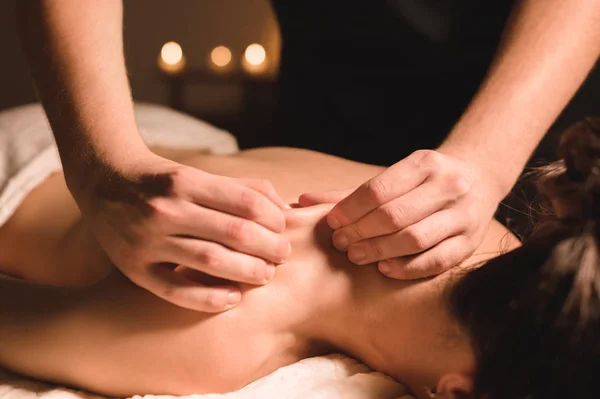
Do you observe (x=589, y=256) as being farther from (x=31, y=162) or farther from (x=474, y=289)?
(x=31, y=162)

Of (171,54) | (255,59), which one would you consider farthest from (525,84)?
(171,54)

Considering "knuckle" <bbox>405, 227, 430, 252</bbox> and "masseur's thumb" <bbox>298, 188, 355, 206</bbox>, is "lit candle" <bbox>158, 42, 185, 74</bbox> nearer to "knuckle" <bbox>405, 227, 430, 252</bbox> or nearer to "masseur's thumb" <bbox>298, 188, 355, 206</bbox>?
"masseur's thumb" <bbox>298, 188, 355, 206</bbox>

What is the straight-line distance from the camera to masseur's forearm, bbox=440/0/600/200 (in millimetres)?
851

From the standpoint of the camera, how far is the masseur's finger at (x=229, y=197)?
67cm

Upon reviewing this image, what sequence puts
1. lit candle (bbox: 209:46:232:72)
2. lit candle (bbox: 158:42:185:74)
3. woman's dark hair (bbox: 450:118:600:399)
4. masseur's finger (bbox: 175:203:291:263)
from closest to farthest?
woman's dark hair (bbox: 450:118:600:399) → masseur's finger (bbox: 175:203:291:263) → lit candle (bbox: 158:42:185:74) → lit candle (bbox: 209:46:232:72)

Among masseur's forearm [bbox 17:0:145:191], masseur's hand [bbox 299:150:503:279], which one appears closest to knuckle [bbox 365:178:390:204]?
masseur's hand [bbox 299:150:503:279]

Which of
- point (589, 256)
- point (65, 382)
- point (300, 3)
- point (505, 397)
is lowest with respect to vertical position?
point (65, 382)

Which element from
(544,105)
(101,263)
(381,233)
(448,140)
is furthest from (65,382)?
(544,105)

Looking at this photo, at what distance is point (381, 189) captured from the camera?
0.69 meters

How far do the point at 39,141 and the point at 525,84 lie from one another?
1.03 metres

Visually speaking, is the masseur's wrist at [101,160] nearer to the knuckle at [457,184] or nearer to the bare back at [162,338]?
the bare back at [162,338]

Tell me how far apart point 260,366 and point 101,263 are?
34cm

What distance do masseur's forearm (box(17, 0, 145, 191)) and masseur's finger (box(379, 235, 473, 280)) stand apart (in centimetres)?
36

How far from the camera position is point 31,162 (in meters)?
1.28
